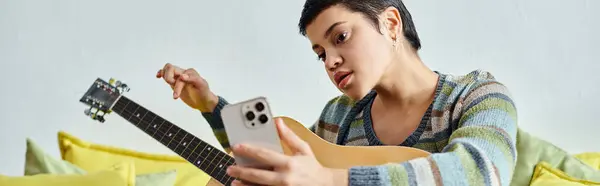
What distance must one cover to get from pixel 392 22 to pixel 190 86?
346 mm

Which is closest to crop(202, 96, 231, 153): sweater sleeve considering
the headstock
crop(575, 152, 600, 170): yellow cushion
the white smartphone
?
the headstock

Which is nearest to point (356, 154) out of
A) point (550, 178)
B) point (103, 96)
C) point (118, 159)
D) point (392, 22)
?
point (392, 22)

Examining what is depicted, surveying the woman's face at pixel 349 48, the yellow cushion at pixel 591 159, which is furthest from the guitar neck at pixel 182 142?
the yellow cushion at pixel 591 159

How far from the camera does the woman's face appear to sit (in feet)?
3.81

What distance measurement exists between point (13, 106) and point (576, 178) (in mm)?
1244

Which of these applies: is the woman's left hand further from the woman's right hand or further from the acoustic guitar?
the woman's right hand

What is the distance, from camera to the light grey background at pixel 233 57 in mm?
1854

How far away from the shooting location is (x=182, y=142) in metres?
1.12

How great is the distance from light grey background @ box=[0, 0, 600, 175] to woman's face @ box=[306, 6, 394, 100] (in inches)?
29.5

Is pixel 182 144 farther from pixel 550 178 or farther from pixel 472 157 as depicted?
pixel 550 178

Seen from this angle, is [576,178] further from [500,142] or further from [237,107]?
[237,107]

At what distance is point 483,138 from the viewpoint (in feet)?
3.17

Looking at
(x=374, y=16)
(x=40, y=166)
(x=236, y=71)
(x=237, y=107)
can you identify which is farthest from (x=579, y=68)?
(x=237, y=107)

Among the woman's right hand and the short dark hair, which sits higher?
the short dark hair
